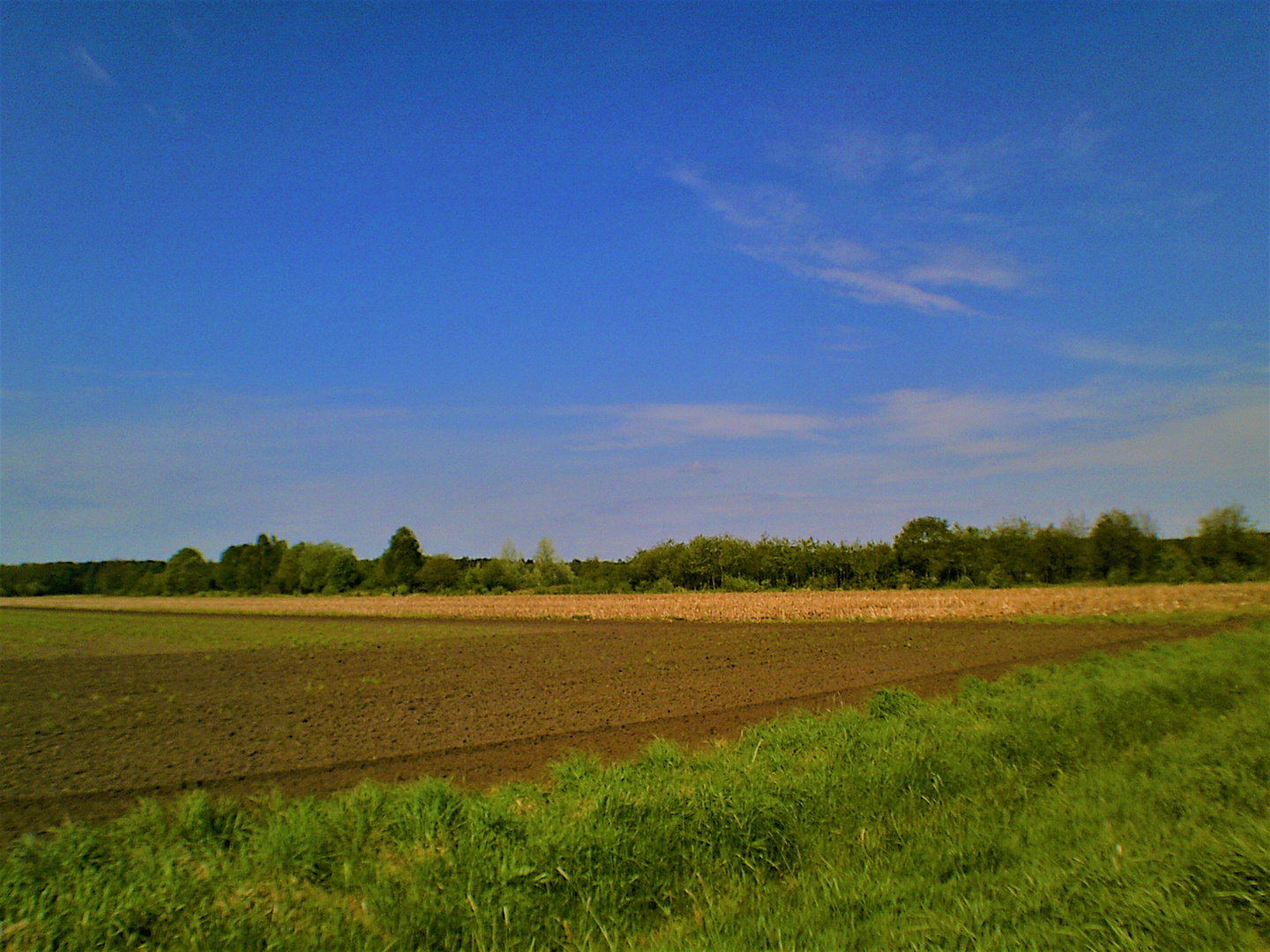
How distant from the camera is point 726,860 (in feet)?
20.2

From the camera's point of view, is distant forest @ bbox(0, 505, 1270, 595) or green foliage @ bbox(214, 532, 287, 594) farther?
green foliage @ bbox(214, 532, 287, 594)

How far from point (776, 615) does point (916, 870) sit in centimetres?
4681

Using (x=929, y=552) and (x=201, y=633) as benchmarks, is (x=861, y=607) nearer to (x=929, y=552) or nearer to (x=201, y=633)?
(x=201, y=633)

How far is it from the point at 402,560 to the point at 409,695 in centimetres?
9970

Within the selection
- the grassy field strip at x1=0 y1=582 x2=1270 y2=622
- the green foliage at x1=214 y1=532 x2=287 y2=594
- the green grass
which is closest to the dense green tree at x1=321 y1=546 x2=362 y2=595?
the green foliage at x1=214 y1=532 x2=287 y2=594

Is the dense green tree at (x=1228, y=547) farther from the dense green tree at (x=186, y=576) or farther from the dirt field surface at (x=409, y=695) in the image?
the dense green tree at (x=186, y=576)

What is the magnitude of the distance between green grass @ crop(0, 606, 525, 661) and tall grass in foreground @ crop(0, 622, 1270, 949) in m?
27.6

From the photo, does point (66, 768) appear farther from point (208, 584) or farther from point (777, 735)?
point (208, 584)

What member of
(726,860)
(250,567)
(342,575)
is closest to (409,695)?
(726,860)

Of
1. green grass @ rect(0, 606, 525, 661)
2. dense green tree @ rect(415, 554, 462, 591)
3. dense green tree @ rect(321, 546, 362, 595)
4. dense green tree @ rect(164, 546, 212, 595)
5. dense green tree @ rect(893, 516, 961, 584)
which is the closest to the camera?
green grass @ rect(0, 606, 525, 661)

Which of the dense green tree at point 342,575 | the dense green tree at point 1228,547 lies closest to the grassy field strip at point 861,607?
the dense green tree at point 1228,547

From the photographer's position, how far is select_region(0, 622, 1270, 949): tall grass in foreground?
15.6 feet

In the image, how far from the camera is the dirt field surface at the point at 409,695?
11391 mm

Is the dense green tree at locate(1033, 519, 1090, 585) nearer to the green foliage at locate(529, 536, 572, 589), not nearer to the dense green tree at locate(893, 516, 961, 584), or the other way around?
the dense green tree at locate(893, 516, 961, 584)
